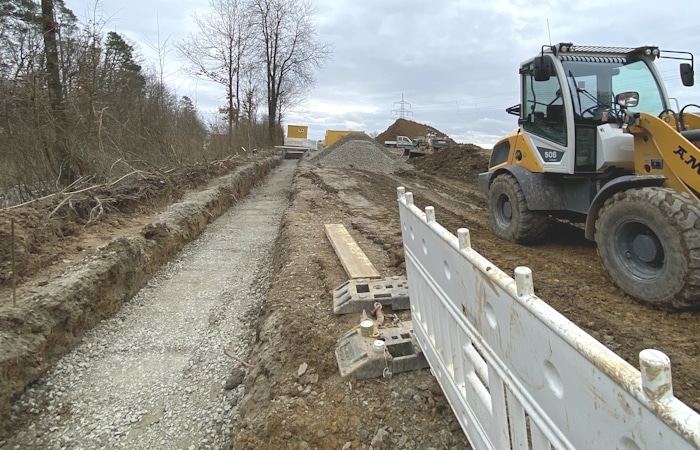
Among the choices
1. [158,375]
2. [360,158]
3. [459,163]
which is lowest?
[158,375]

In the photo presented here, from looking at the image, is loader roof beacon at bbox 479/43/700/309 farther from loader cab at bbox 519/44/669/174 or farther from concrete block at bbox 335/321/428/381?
concrete block at bbox 335/321/428/381

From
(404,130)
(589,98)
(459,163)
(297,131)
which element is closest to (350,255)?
(589,98)

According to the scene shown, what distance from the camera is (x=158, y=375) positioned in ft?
11.5

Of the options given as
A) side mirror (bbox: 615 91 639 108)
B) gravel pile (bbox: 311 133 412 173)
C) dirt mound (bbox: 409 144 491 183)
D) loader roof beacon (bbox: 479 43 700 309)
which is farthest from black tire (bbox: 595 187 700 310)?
gravel pile (bbox: 311 133 412 173)

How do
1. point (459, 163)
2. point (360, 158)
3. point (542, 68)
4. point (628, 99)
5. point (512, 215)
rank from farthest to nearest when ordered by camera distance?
point (360, 158), point (459, 163), point (512, 215), point (542, 68), point (628, 99)

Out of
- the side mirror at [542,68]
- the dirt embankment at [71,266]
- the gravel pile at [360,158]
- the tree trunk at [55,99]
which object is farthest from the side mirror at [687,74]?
the gravel pile at [360,158]

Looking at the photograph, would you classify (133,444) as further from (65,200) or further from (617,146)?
(617,146)

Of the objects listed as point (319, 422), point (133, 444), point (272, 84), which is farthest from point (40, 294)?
point (272, 84)

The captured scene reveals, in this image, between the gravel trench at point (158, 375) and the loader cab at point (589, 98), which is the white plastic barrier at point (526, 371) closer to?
the gravel trench at point (158, 375)

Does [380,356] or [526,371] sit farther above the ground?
[526,371]

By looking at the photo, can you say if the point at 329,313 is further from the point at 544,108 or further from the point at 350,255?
the point at 544,108

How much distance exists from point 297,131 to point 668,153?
3771 cm

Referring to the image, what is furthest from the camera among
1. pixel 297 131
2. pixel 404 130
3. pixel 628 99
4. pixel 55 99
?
pixel 404 130

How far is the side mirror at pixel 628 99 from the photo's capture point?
461cm
